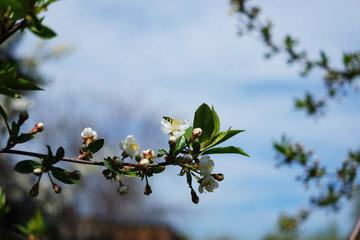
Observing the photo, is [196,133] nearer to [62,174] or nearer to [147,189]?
[147,189]

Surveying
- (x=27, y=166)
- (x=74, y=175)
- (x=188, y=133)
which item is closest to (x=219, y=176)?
(x=188, y=133)

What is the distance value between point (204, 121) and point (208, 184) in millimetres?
169

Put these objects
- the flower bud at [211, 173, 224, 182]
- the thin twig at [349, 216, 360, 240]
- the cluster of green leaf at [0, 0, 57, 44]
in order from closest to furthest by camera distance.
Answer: the cluster of green leaf at [0, 0, 57, 44], the flower bud at [211, 173, 224, 182], the thin twig at [349, 216, 360, 240]

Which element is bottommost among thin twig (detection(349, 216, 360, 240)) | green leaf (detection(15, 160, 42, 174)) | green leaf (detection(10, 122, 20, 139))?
green leaf (detection(15, 160, 42, 174))

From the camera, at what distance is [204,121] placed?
0.98 m

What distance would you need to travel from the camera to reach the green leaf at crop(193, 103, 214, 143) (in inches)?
38.0

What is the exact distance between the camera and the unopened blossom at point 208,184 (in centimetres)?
98

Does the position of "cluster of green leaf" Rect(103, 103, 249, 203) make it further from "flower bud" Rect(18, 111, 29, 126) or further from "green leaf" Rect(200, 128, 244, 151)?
"flower bud" Rect(18, 111, 29, 126)

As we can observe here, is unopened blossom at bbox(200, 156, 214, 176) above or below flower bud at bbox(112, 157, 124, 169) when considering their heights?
above

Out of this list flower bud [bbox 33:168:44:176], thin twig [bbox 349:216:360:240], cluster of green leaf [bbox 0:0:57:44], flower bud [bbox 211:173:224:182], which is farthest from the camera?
thin twig [bbox 349:216:360:240]

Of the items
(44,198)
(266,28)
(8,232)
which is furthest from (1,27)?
(44,198)

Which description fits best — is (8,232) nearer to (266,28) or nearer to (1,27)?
(1,27)

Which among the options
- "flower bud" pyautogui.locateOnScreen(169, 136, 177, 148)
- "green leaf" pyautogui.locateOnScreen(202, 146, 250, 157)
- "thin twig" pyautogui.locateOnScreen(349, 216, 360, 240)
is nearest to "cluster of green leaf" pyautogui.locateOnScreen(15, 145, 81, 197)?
"flower bud" pyautogui.locateOnScreen(169, 136, 177, 148)

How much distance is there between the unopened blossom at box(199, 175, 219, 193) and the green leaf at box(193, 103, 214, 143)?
0.10 meters
